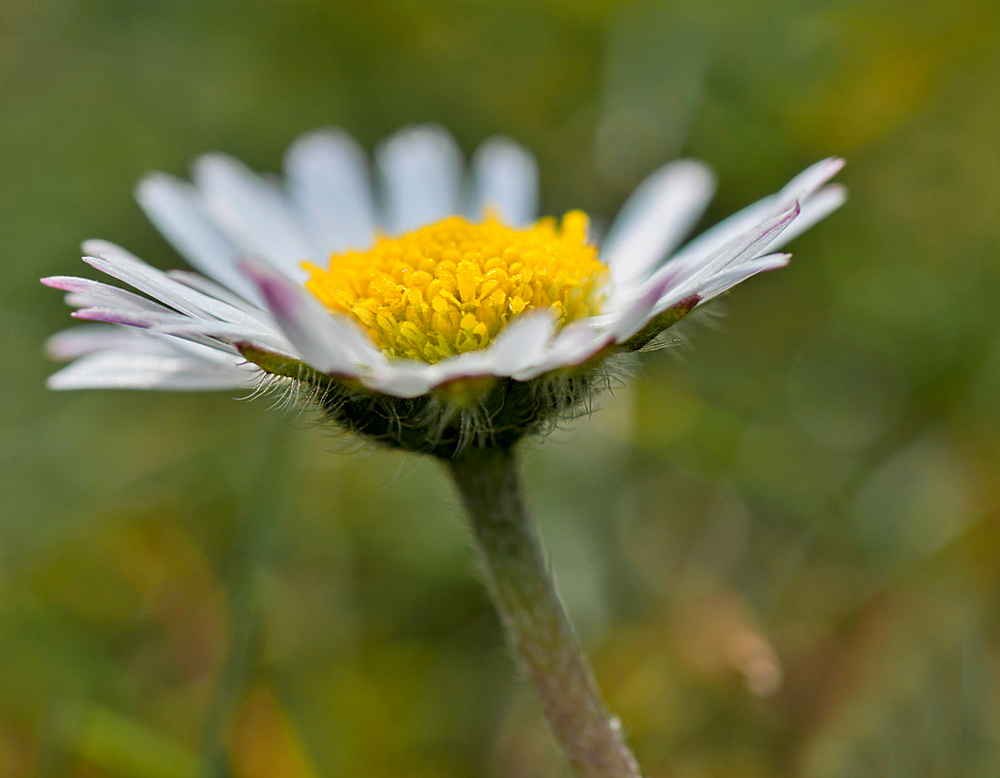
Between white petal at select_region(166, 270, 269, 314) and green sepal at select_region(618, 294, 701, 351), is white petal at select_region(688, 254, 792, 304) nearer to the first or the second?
green sepal at select_region(618, 294, 701, 351)

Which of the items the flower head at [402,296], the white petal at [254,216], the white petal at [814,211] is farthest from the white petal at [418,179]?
the white petal at [814,211]

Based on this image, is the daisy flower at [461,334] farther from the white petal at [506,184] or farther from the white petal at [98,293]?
the white petal at [506,184]

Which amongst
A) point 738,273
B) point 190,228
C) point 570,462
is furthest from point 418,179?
point 738,273

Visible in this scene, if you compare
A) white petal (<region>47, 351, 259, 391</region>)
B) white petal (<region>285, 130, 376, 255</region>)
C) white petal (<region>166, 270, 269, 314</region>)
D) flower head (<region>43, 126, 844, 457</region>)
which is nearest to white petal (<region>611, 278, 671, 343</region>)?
flower head (<region>43, 126, 844, 457</region>)

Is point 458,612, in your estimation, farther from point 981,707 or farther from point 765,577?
point 981,707

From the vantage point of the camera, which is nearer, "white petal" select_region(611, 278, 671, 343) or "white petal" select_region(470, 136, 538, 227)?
"white petal" select_region(611, 278, 671, 343)
